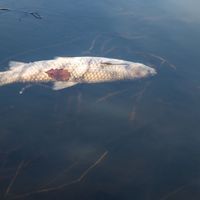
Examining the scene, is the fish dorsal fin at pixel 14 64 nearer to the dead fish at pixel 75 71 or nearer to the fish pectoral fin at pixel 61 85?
the dead fish at pixel 75 71

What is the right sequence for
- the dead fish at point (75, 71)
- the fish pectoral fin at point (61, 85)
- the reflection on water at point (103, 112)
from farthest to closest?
the dead fish at point (75, 71) → the fish pectoral fin at point (61, 85) → the reflection on water at point (103, 112)

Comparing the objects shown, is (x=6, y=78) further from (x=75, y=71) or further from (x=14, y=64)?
(x=75, y=71)

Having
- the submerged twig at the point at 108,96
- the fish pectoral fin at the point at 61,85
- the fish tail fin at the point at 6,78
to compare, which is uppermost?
the submerged twig at the point at 108,96

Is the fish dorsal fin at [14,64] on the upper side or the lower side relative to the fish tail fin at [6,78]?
upper

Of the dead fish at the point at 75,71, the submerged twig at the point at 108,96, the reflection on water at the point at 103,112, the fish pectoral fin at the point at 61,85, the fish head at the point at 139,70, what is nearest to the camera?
the reflection on water at the point at 103,112

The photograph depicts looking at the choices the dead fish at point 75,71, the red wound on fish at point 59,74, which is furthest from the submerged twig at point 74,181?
the red wound on fish at point 59,74

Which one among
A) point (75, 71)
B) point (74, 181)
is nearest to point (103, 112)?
point (75, 71)

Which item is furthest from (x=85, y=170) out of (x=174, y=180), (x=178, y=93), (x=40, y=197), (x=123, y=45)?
(x=123, y=45)
